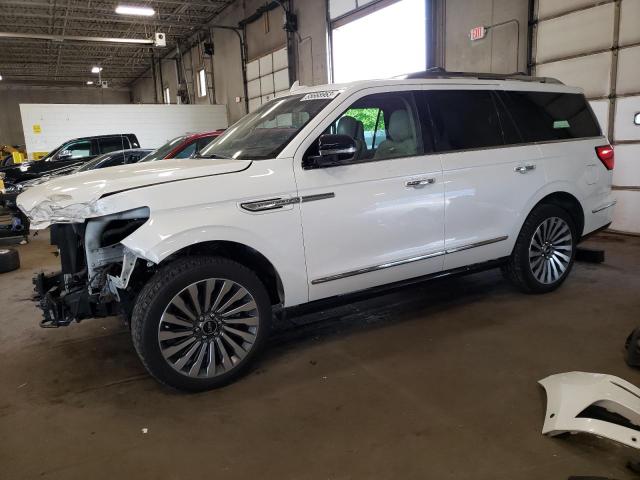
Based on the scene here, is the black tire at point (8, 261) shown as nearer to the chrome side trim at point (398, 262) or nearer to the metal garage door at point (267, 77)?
the chrome side trim at point (398, 262)

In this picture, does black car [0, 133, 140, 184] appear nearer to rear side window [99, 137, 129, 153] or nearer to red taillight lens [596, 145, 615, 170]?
rear side window [99, 137, 129, 153]

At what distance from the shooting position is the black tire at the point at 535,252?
4121 mm

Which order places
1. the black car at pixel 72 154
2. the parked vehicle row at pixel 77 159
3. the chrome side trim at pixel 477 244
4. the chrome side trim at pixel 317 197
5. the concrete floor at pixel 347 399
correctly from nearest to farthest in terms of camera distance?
the concrete floor at pixel 347 399
the chrome side trim at pixel 317 197
the chrome side trim at pixel 477 244
the parked vehicle row at pixel 77 159
the black car at pixel 72 154

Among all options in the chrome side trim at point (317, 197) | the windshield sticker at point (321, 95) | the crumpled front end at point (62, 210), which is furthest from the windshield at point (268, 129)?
the crumpled front end at point (62, 210)

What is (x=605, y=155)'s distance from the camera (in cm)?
445

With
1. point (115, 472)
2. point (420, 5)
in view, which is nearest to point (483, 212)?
point (115, 472)

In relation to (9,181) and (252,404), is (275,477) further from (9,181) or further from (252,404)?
(9,181)

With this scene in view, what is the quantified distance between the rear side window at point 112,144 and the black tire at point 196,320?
437 inches

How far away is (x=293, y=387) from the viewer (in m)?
2.97

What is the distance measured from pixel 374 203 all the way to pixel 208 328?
135 cm

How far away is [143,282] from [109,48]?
80.9 feet

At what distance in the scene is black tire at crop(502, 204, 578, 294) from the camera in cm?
412

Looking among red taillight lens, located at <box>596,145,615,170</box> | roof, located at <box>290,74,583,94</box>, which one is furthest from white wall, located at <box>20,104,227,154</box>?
red taillight lens, located at <box>596,145,615,170</box>

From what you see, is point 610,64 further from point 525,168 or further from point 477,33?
point 525,168
